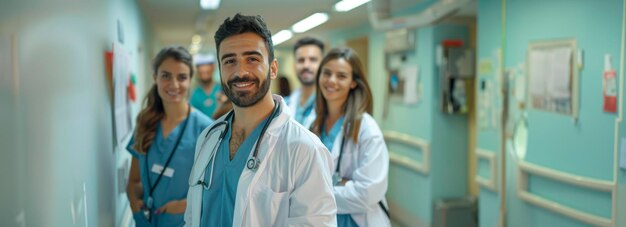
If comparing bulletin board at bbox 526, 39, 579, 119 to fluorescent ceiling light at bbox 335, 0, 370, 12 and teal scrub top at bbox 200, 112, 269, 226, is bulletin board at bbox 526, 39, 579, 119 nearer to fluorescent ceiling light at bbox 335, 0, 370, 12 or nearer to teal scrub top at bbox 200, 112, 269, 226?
fluorescent ceiling light at bbox 335, 0, 370, 12

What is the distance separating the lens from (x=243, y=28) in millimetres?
1383

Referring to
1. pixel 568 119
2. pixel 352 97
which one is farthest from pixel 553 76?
pixel 352 97

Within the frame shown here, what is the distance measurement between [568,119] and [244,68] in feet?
6.24

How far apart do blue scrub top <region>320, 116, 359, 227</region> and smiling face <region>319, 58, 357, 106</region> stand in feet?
0.33

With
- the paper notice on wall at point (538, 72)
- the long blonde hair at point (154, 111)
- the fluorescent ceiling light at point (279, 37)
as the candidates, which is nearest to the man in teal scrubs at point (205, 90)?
the fluorescent ceiling light at point (279, 37)

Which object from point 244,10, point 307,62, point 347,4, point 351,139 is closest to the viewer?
point 351,139

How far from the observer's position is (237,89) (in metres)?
1.38

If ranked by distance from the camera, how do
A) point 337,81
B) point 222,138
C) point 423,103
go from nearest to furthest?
point 222,138 < point 337,81 < point 423,103

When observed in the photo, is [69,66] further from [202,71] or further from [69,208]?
[202,71]

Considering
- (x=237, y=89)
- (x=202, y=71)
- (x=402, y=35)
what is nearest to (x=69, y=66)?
(x=237, y=89)

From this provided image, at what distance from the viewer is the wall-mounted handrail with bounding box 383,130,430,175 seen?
172 inches

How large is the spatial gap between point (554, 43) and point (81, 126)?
2.30m

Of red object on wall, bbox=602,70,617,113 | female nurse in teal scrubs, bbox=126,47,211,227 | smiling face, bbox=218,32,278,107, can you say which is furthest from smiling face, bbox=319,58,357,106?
red object on wall, bbox=602,70,617,113

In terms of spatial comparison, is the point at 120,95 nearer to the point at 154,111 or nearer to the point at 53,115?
the point at 154,111
